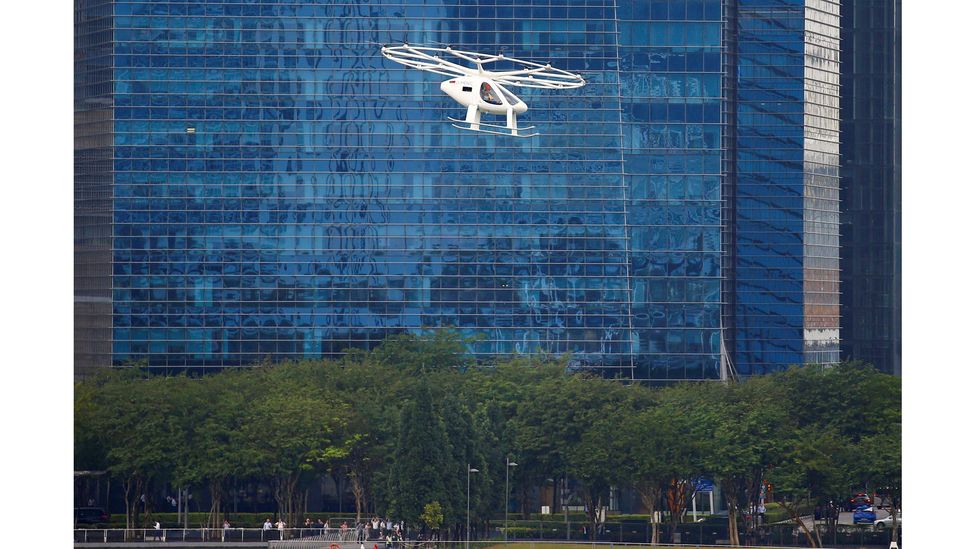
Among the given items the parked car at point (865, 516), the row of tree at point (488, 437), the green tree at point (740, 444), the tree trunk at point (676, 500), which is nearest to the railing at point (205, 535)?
the row of tree at point (488, 437)

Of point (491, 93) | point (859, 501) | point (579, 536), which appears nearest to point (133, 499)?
point (579, 536)

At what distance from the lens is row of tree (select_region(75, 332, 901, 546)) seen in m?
147

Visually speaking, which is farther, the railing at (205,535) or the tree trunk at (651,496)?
the railing at (205,535)

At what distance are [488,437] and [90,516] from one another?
1417 inches

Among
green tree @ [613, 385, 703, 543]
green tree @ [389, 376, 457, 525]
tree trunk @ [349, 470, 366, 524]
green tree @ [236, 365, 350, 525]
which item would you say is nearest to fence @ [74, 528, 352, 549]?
green tree @ [236, 365, 350, 525]

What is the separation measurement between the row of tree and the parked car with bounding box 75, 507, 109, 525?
4474 mm

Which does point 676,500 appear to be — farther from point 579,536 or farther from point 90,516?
point 90,516

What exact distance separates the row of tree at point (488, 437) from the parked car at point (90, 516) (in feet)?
14.7

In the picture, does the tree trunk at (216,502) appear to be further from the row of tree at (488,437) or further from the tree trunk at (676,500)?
the tree trunk at (676,500)

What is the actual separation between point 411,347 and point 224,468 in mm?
43767

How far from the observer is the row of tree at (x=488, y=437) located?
483 feet

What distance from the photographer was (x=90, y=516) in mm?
166750

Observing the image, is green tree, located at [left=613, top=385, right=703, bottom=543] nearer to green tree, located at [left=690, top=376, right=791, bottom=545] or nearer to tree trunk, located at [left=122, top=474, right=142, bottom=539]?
green tree, located at [left=690, top=376, right=791, bottom=545]

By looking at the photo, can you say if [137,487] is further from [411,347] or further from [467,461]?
[411,347]
